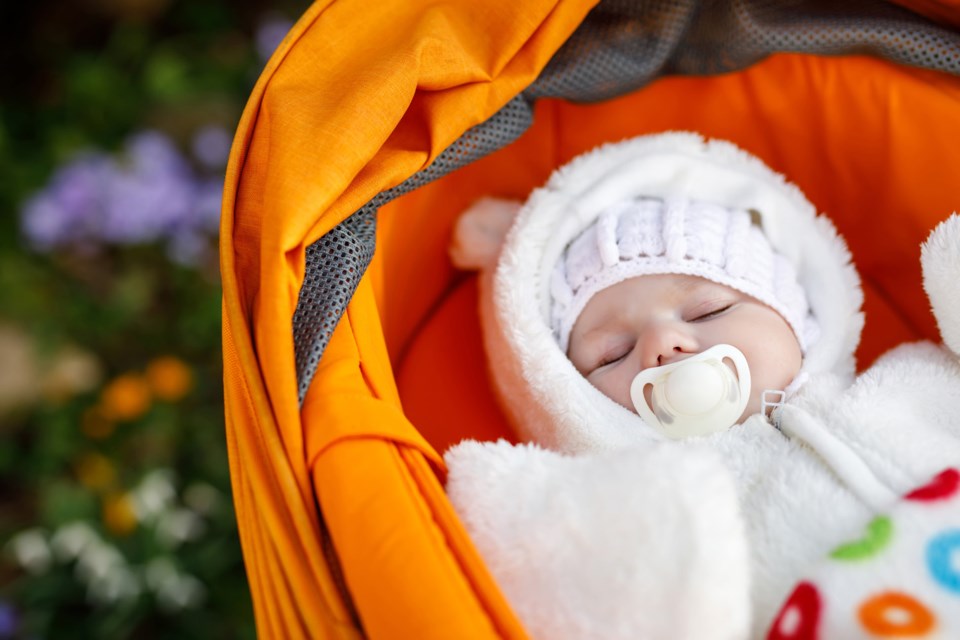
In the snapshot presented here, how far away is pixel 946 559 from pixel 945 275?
1.05 ft

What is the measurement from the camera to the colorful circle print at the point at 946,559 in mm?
657

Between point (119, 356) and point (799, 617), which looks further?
point (119, 356)

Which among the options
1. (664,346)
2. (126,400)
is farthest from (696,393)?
(126,400)

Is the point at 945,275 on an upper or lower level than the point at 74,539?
lower

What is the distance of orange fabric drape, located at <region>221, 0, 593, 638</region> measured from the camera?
65 cm

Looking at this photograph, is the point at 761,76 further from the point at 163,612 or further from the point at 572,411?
the point at 163,612

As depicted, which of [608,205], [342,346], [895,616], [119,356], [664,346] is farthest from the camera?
[119,356]

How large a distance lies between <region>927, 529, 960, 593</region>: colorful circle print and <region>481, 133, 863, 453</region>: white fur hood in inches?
11.1

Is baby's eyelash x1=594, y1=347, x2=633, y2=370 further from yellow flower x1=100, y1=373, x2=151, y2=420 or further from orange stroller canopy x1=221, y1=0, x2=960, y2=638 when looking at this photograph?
yellow flower x1=100, y1=373, x2=151, y2=420

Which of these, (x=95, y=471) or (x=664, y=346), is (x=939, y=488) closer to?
(x=664, y=346)

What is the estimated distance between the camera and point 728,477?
2.24 ft

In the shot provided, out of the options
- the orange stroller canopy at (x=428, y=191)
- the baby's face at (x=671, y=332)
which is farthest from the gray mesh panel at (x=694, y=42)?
the baby's face at (x=671, y=332)

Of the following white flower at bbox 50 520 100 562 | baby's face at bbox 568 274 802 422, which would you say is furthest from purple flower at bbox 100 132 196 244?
baby's face at bbox 568 274 802 422

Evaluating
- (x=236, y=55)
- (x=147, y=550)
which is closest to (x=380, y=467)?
(x=147, y=550)
